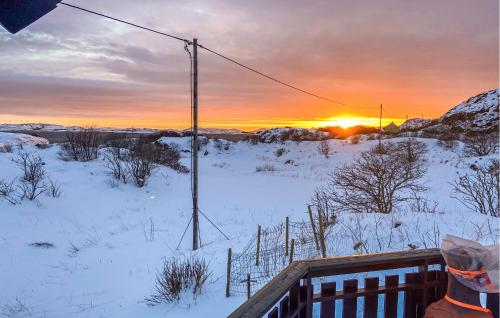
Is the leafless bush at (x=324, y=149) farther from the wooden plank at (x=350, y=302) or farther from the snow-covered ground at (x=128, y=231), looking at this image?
the wooden plank at (x=350, y=302)

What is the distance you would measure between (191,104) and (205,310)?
5988mm

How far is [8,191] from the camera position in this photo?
14648 mm

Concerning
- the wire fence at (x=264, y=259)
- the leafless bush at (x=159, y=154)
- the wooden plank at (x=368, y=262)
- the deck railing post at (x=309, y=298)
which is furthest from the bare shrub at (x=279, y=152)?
the deck railing post at (x=309, y=298)

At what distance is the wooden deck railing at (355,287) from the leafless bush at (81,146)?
22.3 m

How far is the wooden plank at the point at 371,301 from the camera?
317cm

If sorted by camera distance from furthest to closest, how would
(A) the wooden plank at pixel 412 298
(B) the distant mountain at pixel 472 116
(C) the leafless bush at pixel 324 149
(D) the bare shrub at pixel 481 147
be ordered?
(B) the distant mountain at pixel 472 116
(C) the leafless bush at pixel 324 149
(D) the bare shrub at pixel 481 147
(A) the wooden plank at pixel 412 298

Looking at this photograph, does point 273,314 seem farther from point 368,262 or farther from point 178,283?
point 178,283

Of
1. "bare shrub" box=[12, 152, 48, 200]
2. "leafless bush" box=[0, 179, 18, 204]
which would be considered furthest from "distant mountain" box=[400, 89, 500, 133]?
"leafless bush" box=[0, 179, 18, 204]

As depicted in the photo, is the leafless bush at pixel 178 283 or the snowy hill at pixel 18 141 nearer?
the leafless bush at pixel 178 283

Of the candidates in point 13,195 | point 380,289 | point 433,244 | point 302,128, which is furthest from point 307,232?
point 302,128

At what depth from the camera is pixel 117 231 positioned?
13.2 m

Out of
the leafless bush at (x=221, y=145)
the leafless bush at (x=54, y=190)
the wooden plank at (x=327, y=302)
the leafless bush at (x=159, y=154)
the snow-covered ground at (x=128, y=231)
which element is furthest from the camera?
the leafless bush at (x=221, y=145)

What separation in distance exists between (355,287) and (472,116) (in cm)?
6949

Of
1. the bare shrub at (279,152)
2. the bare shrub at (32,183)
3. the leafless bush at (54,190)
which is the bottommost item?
the bare shrub at (279,152)
